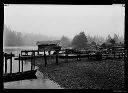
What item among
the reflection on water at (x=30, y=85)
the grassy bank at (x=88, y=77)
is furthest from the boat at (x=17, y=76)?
the grassy bank at (x=88, y=77)

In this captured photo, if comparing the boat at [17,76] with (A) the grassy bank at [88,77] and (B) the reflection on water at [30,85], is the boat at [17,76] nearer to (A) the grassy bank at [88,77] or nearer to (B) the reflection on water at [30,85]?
(B) the reflection on water at [30,85]

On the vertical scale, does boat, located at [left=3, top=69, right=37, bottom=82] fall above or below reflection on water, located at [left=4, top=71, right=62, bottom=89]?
above

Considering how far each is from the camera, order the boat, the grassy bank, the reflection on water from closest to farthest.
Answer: the reflection on water, the grassy bank, the boat

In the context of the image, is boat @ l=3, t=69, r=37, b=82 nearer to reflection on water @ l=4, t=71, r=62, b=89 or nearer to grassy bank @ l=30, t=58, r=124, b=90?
reflection on water @ l=4, t=71, r=62, b=89

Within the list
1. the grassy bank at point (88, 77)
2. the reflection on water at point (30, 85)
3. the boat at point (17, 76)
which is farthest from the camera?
the boat at point (17, 76)

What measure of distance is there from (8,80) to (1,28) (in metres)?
4.54

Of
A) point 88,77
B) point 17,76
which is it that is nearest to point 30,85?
point 17,76

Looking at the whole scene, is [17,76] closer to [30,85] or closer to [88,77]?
[30,85]

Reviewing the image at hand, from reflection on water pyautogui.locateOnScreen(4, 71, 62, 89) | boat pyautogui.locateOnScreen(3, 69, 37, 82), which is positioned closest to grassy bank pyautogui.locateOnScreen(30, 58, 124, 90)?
reflection on water pyautogui.locateOnScreen(4, 71, 62, 89)

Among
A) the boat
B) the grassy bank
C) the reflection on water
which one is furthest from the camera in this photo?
the boat

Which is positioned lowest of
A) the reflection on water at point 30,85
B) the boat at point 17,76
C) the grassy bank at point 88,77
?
the grassy bank at point 88,77
